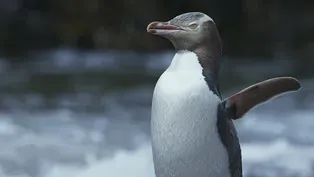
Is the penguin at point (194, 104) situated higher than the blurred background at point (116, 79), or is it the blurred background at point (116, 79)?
the penguin at point (194, 104)

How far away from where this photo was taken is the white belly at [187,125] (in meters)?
0.68

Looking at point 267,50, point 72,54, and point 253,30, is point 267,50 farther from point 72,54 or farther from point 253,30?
point 72,54

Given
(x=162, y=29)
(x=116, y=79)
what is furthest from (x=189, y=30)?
(x=116, y=79)

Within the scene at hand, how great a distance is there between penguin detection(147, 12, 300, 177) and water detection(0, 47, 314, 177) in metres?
0.61

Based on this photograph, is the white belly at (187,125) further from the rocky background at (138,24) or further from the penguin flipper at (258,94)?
the rocky background at (138,24)

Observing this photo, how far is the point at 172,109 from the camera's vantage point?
0.69 metres

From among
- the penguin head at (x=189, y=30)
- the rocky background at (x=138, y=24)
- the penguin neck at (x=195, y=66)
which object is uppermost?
the penguin head at (x=189, y=30)

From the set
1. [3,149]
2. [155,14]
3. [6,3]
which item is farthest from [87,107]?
[6,3]

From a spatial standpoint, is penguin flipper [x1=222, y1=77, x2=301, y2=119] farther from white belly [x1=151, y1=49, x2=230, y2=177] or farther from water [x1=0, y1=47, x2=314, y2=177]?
water [x1=0, y1=47, x2=314, y2=177]

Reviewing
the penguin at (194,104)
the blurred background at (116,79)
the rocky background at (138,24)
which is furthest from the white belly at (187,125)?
the rocky background at (138,24)

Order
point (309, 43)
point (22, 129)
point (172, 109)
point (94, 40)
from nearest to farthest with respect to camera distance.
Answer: point (172, 109) < point (22, 129) < point (309, 43) < point (94, 40)

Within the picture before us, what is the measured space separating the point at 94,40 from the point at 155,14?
1.11ft

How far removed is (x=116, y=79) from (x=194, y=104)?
2.13m

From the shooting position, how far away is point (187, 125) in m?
0.69
